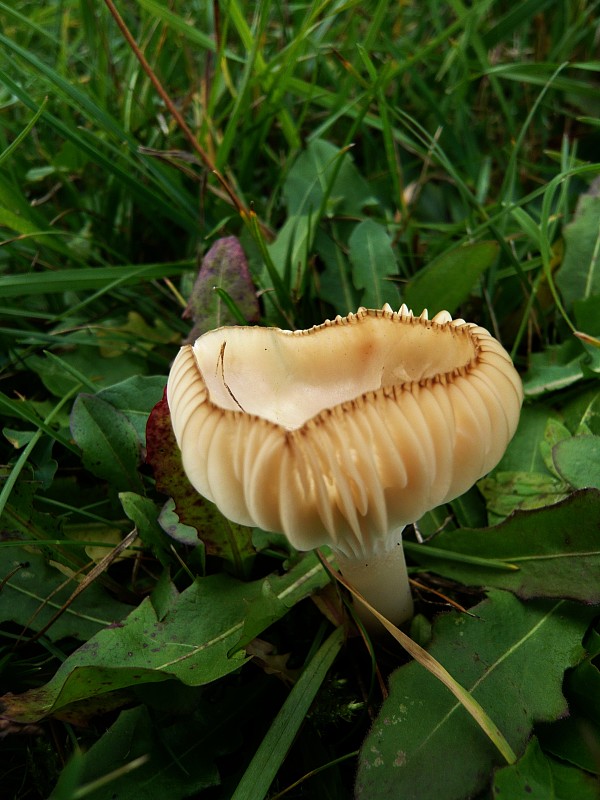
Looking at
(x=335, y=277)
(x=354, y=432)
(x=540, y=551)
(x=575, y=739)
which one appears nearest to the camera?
(x=354, y=432)

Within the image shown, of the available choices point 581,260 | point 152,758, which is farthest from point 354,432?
point 581,260

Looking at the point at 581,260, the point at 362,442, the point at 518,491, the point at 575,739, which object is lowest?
the point at 575,739

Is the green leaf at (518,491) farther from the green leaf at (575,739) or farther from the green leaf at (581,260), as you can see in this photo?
the green leaf at (581,260)

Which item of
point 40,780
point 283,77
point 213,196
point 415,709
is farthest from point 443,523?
point 283,77

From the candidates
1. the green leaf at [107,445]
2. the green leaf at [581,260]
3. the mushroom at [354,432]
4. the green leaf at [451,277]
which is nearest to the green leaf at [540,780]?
the mushroom at [354,432]

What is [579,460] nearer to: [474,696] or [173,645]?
[474,696]
